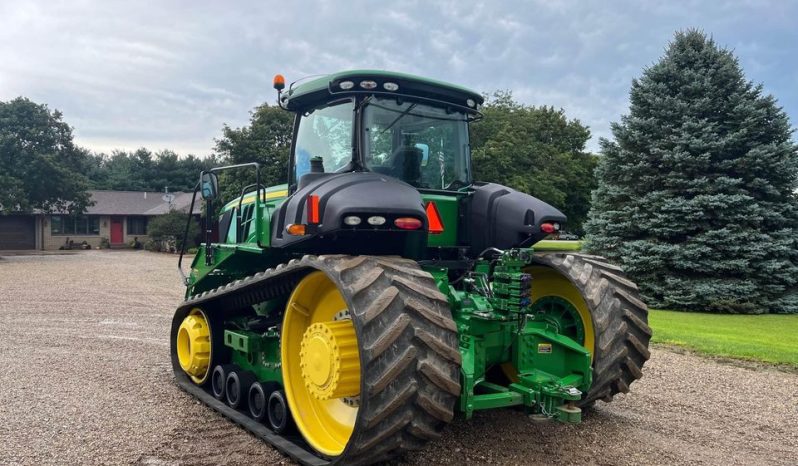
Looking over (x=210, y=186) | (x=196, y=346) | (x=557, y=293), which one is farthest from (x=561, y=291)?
(x=196, y=346)

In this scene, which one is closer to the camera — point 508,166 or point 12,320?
point 12,320

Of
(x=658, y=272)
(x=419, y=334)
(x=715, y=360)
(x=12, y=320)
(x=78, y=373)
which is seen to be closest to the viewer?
(x=419, y=334)

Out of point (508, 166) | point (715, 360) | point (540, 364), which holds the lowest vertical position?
point (715, 360)

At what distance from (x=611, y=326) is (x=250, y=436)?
3.27 meters

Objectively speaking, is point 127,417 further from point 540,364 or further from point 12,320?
point 12,320

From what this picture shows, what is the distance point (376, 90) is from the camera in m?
5.09

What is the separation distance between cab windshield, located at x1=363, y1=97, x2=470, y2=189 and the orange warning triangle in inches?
10.3

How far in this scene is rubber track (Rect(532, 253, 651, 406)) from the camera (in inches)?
203

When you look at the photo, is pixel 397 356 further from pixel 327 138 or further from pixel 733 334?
pixel 733 334

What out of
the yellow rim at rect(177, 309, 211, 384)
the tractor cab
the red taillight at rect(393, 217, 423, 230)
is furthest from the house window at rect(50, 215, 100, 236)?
the red taillight at rect(393, 217, 423, 230)

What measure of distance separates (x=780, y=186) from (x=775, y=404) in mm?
11650

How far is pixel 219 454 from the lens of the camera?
4879mm

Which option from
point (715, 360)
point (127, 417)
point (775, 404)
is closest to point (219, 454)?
point (127, 417)

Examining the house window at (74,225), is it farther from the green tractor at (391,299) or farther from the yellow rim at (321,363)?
the yellow rim at (321,363)
